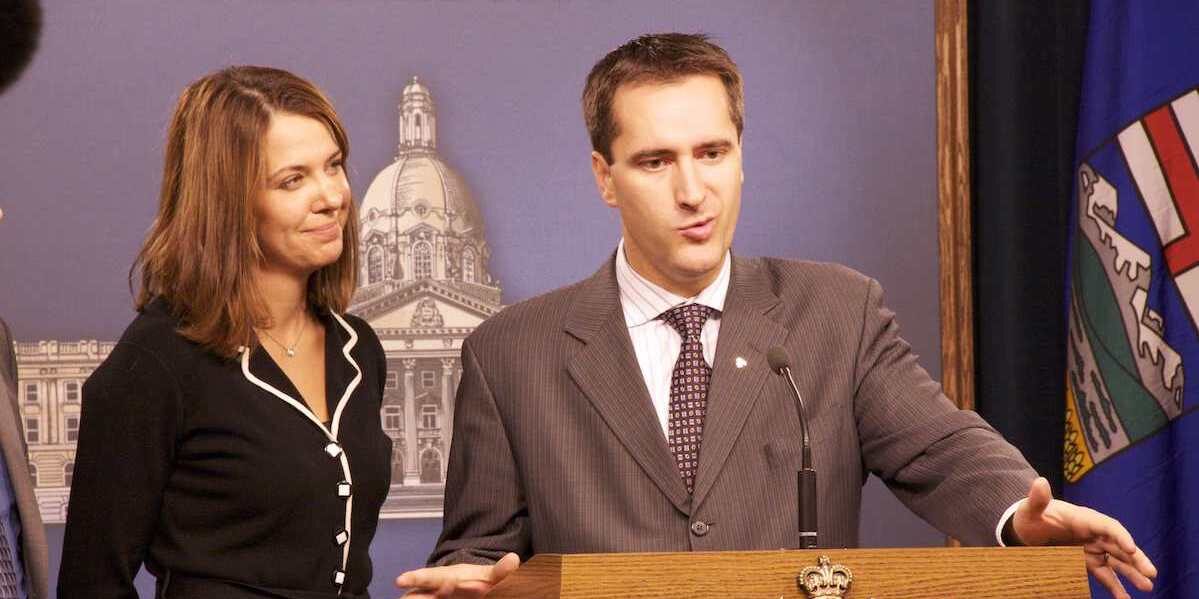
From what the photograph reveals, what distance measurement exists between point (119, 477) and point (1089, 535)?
1.47 metres

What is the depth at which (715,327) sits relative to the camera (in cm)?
264

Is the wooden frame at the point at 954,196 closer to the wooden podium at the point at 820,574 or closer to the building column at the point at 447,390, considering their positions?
the building column at the point at 447,390

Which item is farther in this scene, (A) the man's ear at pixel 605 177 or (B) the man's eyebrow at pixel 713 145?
(A) the man's ear at pixel 605 177

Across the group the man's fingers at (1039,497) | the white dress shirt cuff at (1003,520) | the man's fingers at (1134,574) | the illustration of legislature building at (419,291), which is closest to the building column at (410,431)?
the illustration of legislature building at (419,291)

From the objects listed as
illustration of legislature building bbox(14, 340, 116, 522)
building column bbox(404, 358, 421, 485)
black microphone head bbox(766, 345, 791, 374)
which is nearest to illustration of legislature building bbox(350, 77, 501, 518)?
building column bbox(404, 358, 421, 485)

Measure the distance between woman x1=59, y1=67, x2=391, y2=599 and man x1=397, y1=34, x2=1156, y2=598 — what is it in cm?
22

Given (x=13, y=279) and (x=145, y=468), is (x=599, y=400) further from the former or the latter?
(x=13, y=279)

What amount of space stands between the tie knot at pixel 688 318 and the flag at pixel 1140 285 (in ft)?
4.64

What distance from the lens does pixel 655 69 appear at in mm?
2656

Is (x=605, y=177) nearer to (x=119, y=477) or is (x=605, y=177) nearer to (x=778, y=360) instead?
(x=778, y=360)

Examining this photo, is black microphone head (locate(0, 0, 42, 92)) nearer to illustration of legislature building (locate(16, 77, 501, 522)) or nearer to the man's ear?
illustration of legislature building (locate(16, 77, 501, 522))

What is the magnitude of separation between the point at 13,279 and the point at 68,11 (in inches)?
27.3

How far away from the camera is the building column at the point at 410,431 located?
3.86 meters

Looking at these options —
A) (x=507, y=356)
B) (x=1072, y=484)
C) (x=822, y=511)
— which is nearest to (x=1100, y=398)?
(x=1072, y=484)
